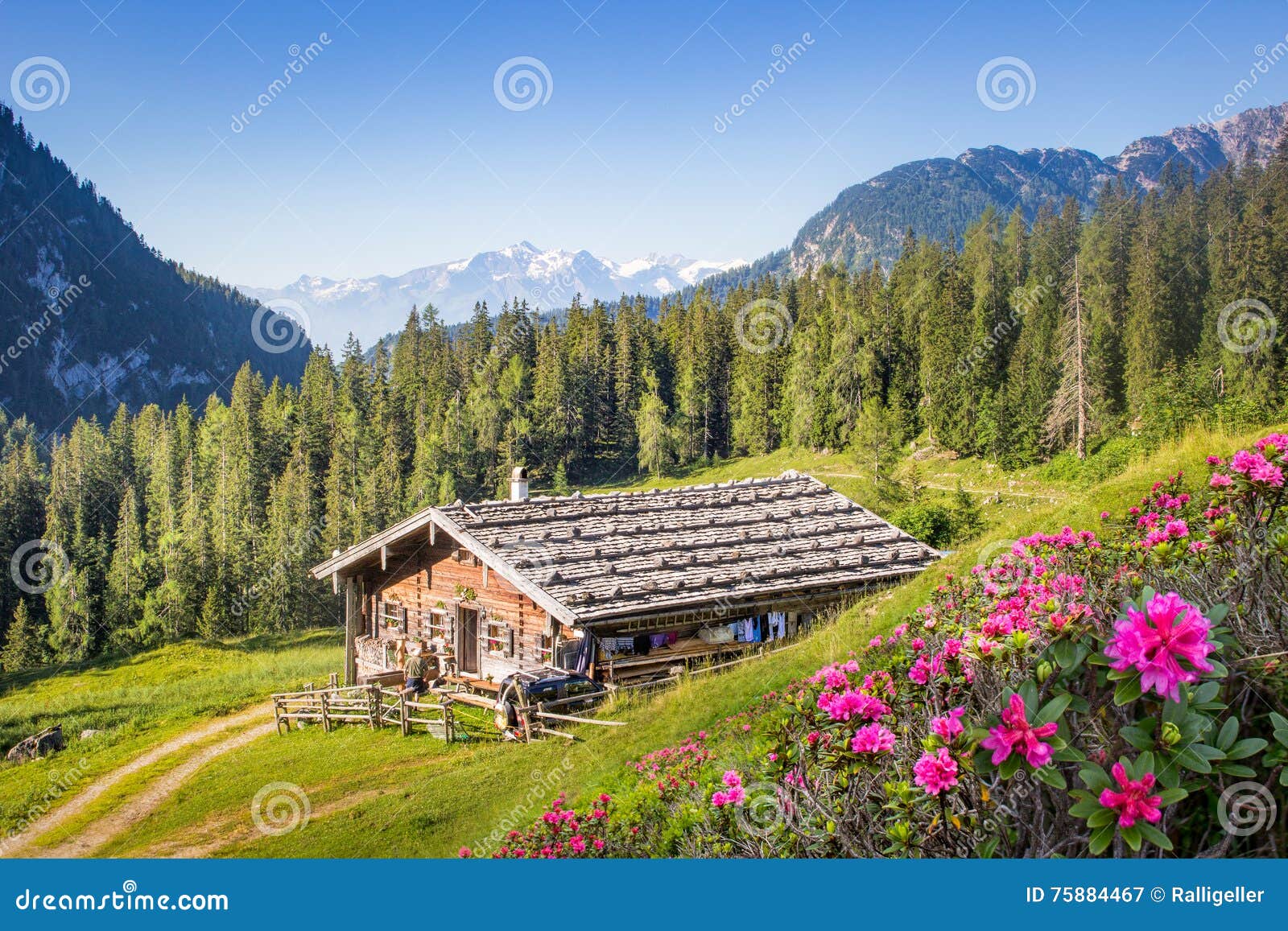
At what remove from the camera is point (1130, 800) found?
113 inches

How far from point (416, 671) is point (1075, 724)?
18.0 m

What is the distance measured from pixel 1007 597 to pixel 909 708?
52.8 inches

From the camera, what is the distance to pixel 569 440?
7669cm

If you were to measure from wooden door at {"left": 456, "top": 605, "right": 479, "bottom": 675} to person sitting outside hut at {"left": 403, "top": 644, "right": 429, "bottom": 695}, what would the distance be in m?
0.97

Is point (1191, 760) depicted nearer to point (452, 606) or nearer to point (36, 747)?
point (452, 606)

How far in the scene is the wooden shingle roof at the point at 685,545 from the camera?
53.6 feet

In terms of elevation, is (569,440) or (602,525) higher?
(569,440)

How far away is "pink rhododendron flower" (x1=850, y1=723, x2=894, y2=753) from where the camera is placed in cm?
322

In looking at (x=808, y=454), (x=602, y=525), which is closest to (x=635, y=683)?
(x=602, y=525)

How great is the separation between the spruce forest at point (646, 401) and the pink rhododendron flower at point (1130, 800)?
36613 mm

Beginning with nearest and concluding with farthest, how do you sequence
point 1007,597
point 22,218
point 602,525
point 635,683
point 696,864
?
point 696,864, point 1007,597, point 635,683, point 602,525, point 22,218

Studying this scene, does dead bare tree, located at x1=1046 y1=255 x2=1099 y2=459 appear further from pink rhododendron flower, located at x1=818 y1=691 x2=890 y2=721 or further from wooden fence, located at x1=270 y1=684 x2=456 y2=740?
pink rhododendron flower, located at x1=818 y1=691 x2=890 y2=721

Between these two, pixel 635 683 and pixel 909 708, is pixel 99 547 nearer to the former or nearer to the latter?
pixel 635 683

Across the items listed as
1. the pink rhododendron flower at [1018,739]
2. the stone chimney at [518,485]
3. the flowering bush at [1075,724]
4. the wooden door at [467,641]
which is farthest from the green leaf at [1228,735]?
the stone chimney at [518,485]
